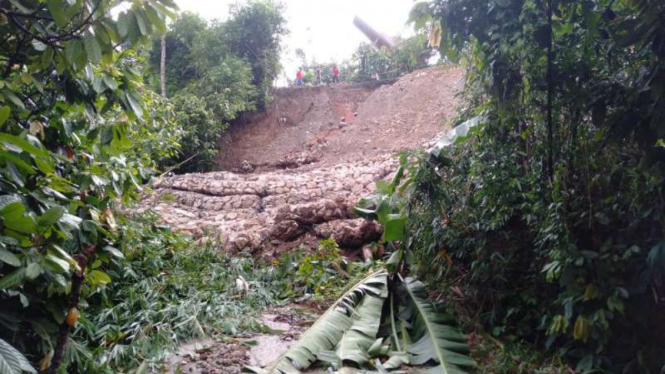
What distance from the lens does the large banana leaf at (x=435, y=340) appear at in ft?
12.0

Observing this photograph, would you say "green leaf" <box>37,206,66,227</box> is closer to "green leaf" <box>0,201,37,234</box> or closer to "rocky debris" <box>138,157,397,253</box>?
"green leaf" <box>0,201,37,234</box>

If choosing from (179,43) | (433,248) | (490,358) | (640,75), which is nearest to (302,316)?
(433,248)

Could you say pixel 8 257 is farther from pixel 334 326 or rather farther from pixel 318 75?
pixel 318 75

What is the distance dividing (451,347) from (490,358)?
413mm

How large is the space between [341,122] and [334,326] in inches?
609

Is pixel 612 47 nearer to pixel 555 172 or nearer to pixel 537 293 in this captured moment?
→ pixel 555 172

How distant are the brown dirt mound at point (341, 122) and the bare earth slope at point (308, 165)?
0.04 meters

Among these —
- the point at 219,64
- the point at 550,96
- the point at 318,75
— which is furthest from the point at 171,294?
the point at 318,75

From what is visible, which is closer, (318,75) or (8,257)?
(8,257)

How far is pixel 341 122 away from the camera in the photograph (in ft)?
62.9

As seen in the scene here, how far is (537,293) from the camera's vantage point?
420cm

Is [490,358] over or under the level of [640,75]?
under

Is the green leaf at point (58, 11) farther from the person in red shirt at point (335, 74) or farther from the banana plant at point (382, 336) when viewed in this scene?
the person in red shirt at point (335, 74)

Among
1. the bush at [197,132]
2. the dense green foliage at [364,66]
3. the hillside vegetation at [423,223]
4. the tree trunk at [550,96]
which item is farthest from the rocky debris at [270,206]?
the dense green foliage at [364,66]
